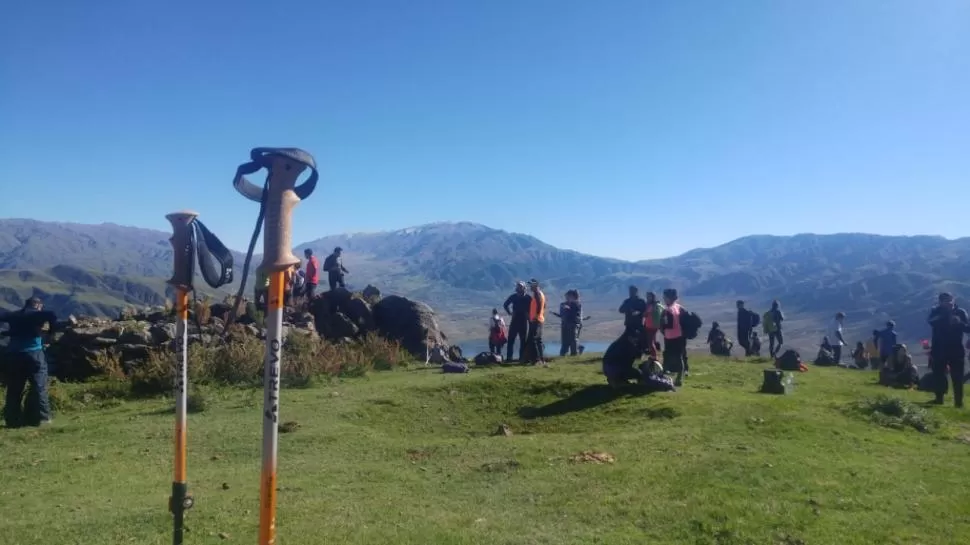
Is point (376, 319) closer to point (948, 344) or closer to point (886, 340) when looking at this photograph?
point (886, 340)

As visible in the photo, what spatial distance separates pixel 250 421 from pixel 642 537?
8.05 meters

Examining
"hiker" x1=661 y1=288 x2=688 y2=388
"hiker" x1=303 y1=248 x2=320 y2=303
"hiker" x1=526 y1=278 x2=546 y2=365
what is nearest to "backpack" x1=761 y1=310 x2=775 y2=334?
Result: "hiker" x1=526 y1=278 x2=546 y2=365

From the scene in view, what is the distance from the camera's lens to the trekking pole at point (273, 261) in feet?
13.5

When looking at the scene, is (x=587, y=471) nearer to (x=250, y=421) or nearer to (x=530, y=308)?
(x=250, y=421)

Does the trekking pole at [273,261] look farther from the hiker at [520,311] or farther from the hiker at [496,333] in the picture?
the hiker at [496,333]

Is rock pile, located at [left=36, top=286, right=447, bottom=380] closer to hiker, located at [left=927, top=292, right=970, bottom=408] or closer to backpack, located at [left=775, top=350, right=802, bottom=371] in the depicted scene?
backpack, located at [left=775, top=350, right=802, bottom=371]

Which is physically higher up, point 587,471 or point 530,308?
point 530,308

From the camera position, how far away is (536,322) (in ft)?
64.0

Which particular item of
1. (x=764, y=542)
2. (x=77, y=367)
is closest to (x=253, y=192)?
(x=764, y=542)

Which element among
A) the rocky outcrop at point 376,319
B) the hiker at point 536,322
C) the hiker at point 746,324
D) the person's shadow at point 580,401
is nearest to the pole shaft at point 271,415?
the person's shadow at point 580,401

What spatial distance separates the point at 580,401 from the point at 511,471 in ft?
16.7

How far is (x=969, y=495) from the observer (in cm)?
793

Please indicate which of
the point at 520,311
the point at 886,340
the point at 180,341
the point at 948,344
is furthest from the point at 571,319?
the point at 180,341

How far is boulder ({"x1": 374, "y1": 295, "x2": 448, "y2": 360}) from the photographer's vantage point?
2391 cm
